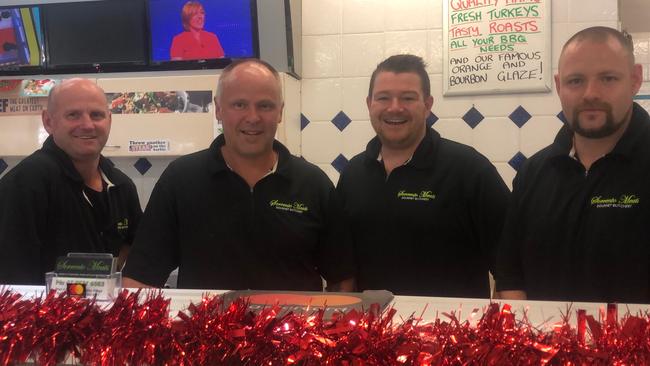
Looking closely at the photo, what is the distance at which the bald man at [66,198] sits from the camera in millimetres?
2027

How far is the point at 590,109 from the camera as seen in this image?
1747mm

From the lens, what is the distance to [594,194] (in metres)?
1.75

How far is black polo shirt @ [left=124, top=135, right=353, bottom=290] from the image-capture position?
1904mm

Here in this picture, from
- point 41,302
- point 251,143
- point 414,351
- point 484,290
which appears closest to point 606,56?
point 484,290

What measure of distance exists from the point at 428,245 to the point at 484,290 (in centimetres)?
28

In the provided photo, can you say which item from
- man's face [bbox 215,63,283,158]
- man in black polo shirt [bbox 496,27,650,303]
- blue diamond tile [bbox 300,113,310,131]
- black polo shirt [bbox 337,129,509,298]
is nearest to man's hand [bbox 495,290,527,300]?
man in black polo shirt [bbox 496,27,650,303]

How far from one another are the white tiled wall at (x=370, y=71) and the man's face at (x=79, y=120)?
1138mm

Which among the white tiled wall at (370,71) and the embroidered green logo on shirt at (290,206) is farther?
the white tiled wall at (370,71)

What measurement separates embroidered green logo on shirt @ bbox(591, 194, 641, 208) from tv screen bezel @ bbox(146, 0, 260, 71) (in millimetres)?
1874

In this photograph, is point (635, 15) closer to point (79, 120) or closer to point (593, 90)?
point (593, 90)

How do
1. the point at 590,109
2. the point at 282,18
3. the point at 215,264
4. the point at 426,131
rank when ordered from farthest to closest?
1. the point at 282,18
2. the point at 426,131
3. the point at 215,264
4. the point at 590,109

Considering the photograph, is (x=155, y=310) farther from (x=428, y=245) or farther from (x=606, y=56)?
(x=606, y=56)

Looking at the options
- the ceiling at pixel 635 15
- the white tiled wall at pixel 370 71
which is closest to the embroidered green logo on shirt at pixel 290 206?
the white tiled wall at pixel 370 71

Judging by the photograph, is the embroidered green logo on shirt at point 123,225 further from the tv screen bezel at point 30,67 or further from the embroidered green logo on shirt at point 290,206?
the tv screen bezel at point 30,67
